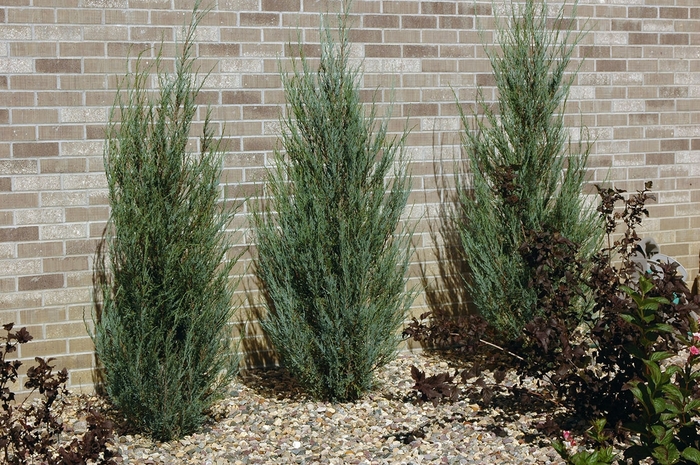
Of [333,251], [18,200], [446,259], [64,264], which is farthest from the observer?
[446,259]

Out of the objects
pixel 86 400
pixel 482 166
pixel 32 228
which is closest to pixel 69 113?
pixel 32 228

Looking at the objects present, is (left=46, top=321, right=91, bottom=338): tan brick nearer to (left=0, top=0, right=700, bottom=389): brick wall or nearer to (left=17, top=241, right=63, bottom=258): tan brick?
(left=0, top=0, right=700, bottom=389): brick wall

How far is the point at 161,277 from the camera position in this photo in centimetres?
523

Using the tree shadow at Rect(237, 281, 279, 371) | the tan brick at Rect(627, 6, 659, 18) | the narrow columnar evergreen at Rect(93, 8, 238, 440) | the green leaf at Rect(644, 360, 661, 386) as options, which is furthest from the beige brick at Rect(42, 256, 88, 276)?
the tan brick at Rect(627, 6, 659, 18)

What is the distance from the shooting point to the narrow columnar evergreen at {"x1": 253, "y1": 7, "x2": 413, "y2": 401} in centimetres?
575

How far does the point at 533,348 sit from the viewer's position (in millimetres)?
5113

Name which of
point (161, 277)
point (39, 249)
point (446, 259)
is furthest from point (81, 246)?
point (446, 259)

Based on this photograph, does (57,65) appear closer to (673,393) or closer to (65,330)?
(65,330)

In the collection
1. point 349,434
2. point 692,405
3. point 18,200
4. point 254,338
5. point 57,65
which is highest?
point 57,65

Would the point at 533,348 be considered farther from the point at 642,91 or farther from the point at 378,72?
the point at 642,91

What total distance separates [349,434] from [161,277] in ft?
4.70

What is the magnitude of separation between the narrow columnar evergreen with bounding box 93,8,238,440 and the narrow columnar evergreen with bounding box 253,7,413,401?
0.58 meters

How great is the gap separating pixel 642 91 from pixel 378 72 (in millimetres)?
2422

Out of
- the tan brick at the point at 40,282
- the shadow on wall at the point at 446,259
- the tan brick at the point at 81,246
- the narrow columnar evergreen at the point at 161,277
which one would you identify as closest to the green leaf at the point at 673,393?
the narrow columnar evergreen at the point at 161,277
